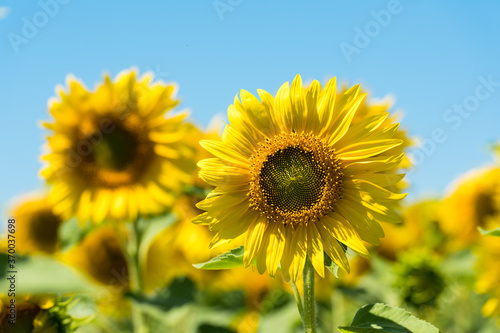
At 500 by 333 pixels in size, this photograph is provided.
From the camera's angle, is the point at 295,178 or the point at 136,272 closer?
the point at 295,178

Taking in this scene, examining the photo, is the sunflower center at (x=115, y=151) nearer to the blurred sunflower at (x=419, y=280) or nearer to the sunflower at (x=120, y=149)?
the sunflower at (x=120, y=149)

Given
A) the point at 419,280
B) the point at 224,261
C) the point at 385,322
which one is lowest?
the point at 419,280

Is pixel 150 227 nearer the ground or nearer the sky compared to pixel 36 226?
nearer the ground

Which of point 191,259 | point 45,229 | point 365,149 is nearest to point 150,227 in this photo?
point 191,259

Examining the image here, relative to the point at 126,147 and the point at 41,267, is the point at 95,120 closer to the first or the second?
the point at 126,147

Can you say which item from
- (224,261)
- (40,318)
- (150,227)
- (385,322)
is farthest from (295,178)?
(150,227)

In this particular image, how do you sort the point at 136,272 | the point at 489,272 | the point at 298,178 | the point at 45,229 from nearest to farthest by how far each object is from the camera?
1. the point at 298,178
2. the point at 489,272
3. the point at 136,272
4. the point at 45,229

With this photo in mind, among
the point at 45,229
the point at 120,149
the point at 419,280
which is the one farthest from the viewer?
the point at 45,229

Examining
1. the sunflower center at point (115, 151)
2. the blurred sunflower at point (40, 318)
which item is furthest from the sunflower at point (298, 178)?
the sunflower center at point (115, 151)

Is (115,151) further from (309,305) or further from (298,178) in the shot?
(309,305)
